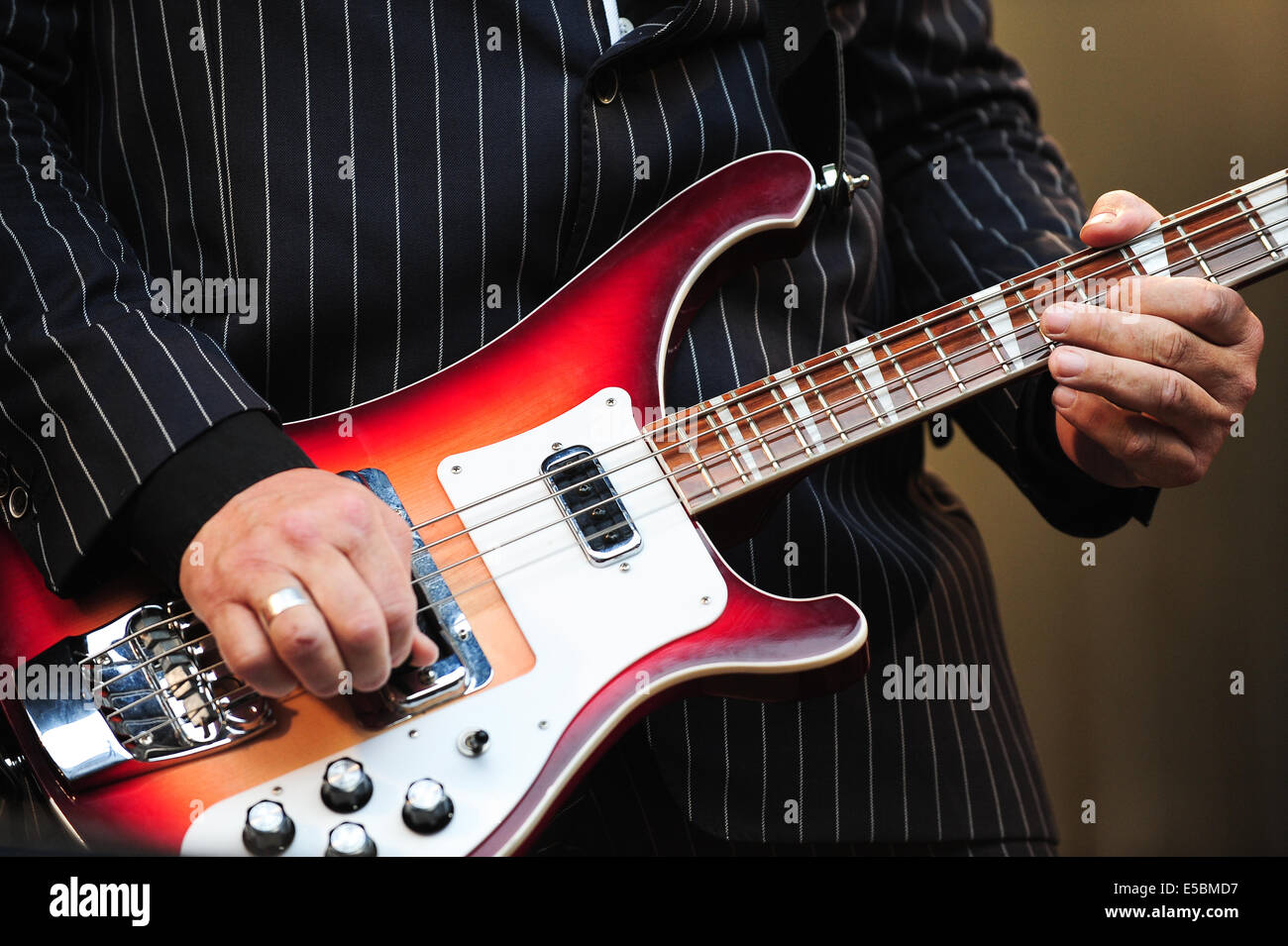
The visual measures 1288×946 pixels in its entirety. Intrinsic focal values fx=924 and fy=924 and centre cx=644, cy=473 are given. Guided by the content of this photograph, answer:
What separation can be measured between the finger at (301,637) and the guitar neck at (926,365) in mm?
242

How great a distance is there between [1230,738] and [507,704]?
1316 millimetres

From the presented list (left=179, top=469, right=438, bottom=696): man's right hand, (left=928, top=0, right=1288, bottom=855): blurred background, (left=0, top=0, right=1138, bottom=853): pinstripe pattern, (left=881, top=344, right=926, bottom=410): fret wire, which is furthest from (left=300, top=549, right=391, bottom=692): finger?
(left=928, top=0, right=1288, bottom=855): blurred background

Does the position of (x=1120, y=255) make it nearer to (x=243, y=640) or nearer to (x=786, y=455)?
(x=786, y=455)

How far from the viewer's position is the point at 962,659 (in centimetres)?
74

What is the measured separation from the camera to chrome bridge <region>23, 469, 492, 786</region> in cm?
49

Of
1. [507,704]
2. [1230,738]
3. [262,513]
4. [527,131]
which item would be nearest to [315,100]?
[527,131]

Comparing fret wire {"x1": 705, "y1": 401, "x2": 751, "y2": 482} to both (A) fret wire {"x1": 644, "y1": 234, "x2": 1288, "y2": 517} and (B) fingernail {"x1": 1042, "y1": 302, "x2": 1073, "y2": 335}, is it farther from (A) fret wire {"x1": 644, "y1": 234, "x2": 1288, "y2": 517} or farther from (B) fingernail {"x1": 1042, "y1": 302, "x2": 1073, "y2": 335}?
(B) fingernail {"x1": 1042, "y1": 302, "x2": 1073, "y2": 335}

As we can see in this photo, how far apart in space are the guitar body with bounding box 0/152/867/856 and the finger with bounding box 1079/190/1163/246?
0.67ft

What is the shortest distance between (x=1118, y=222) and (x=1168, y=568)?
1.04 metres

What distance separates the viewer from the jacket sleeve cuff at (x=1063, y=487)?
73cm

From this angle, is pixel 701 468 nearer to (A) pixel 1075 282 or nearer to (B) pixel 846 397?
(B) pixel 846 397

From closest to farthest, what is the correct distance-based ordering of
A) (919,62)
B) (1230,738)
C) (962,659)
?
(962,659) → (919,62) → (1230,738)

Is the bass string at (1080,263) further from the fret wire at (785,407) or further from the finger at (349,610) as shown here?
the finger at (349,610)
